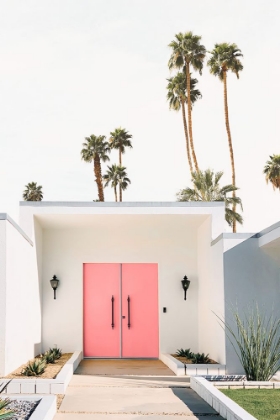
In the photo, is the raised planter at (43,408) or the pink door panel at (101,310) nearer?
the raised planter at (43,408)

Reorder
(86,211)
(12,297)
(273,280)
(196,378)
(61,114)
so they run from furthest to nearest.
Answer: (61,114) < (86,211) < (273,280) < (12,297) < (196,378)

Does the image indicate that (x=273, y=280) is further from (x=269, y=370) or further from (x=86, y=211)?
(x=86, y=211)

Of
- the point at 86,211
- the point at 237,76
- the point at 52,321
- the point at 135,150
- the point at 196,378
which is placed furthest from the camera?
the point at 135,150

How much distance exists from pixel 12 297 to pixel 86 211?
8.49 feet

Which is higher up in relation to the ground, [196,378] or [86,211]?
[86,211]

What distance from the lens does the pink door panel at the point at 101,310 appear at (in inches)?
554

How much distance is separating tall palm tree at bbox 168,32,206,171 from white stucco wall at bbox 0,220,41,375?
1716cm

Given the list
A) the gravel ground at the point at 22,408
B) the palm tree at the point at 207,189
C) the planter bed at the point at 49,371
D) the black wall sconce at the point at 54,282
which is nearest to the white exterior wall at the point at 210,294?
the planter bed at the point at 49,371

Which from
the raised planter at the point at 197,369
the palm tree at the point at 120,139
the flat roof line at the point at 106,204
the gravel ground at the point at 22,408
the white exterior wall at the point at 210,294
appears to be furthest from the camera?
the palm tree at the point at 120,139

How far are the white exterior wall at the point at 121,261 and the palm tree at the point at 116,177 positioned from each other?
22.5 metres

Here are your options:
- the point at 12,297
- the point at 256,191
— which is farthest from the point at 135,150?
the point at 12,297

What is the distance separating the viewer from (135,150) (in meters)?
36.7

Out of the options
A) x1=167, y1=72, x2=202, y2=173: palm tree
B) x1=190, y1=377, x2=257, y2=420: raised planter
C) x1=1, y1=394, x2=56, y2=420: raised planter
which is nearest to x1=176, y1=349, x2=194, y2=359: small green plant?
x1=190, y1=377, x2=257, y2=420: raised planter

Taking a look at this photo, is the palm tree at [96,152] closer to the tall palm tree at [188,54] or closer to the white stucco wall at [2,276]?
the tall palm tree at [188,54]
